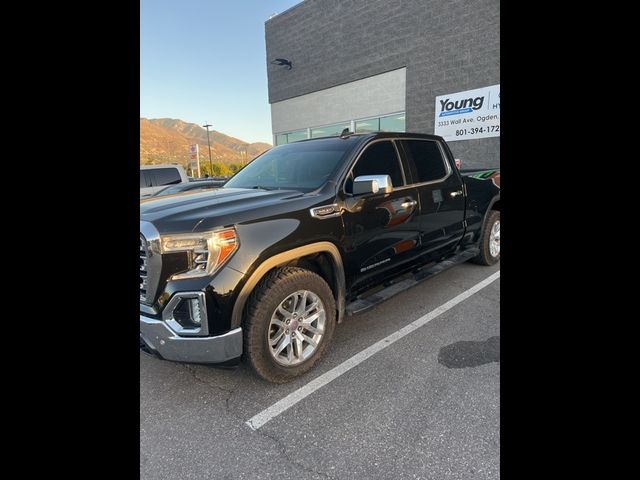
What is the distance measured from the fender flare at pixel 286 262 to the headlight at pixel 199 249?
9.6 inches

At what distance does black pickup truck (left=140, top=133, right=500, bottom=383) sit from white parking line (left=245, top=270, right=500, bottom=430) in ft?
0.50

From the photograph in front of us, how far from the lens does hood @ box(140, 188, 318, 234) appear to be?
231cm

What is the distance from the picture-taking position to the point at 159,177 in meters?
9.88

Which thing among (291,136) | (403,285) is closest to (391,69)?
(291,136)

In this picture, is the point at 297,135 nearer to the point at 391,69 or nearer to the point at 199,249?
the point at 391,69

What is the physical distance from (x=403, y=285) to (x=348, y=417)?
1.59 meters

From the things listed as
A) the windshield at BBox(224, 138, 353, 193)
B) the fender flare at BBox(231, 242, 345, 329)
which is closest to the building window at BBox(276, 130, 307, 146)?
the windshield at BBox(224, 138, 353, 193)

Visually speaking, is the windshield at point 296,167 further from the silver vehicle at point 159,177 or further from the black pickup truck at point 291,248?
the silver vehicle at point 159,177

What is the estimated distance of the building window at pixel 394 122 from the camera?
1469 cm

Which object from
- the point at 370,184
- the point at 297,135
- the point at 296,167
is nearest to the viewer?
the point at 370,184

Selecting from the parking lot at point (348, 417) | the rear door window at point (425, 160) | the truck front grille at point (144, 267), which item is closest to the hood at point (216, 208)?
the truck front grille at point (144, 267)

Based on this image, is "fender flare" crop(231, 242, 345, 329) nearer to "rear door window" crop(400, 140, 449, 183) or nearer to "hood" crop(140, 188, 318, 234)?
"hood" crop(140, 188, 318, 234)
